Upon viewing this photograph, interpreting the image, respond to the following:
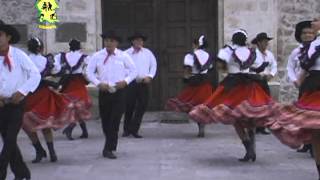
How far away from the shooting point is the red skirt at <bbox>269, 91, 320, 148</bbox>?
7.37 metres

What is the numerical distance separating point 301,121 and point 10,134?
3081mm

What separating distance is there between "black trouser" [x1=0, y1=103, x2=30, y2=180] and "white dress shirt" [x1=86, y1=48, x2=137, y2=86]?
2.60 m

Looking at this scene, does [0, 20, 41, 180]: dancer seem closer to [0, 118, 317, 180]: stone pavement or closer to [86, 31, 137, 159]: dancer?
[0, 118, 317, 180]: stone pavement

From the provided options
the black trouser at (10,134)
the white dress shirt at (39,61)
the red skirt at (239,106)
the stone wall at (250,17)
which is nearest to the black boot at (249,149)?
the red skirt at (239,106)

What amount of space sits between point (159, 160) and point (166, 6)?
257 inches

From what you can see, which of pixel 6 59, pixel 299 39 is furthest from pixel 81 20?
pixel 6 59

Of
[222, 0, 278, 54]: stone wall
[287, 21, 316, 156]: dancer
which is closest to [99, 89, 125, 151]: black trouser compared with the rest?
[287, 21, 316, 156]: dancer

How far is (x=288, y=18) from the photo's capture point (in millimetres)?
15250

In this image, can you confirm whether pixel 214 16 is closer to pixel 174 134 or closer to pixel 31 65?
pixel 174 134

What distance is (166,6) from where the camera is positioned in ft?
51.1

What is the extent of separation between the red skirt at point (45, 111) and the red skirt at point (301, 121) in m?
3.28

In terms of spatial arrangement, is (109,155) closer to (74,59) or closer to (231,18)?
(74,59)

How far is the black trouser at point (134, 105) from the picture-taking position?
12438 millimetres

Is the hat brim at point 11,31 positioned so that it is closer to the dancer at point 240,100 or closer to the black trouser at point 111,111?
the black trouser at point 111,111
